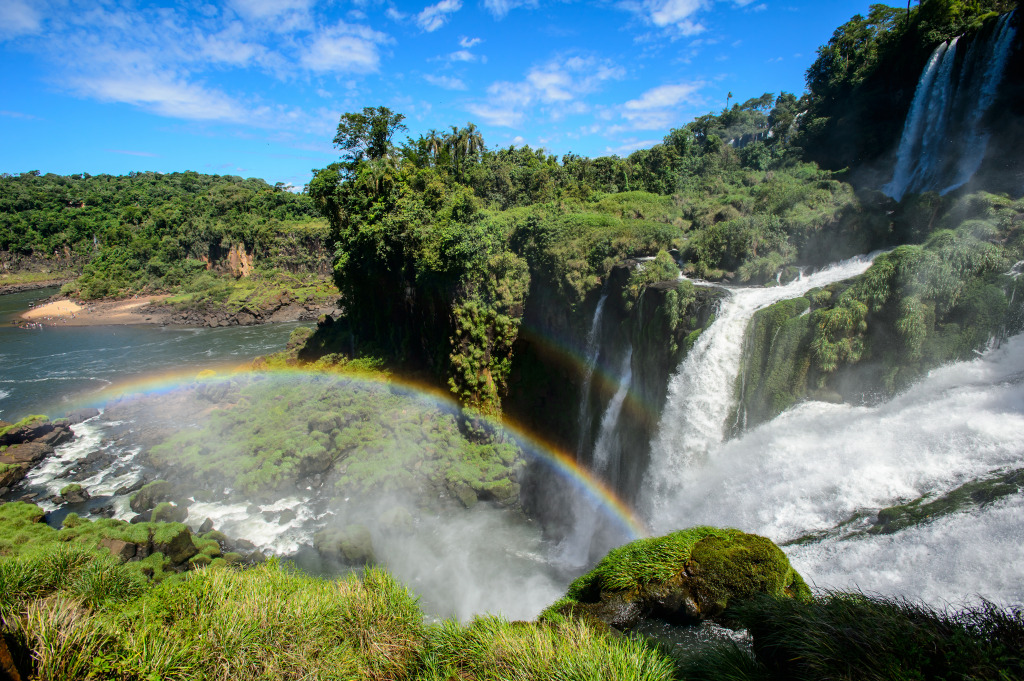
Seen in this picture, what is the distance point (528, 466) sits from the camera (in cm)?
2330

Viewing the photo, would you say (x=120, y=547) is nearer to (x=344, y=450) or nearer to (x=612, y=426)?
(x=344, y=450)

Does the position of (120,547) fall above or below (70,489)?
above

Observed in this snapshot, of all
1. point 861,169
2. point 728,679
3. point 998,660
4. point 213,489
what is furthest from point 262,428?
point 861,169

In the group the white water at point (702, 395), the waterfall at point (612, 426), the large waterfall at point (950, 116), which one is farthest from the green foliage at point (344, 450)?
the large waterfall at point (950, 116)

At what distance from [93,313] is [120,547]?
198 feet

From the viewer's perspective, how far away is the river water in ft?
117

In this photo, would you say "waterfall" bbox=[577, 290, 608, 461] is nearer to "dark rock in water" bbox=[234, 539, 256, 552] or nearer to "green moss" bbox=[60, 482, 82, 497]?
"dark rock in water" bbox=[234, 539, 256, 552]

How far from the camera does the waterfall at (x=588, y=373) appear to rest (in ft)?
69.1

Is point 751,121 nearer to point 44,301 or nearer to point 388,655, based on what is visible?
point 388,655

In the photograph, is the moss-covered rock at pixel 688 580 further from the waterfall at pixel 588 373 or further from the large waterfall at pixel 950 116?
the large waterfall at pixel 950 116

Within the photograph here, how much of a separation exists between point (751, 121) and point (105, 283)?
3300 inches

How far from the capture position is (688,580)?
7.59 meters

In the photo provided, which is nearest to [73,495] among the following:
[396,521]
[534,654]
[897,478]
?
[396,521]

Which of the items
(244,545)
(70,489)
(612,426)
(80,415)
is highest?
(612,426)
